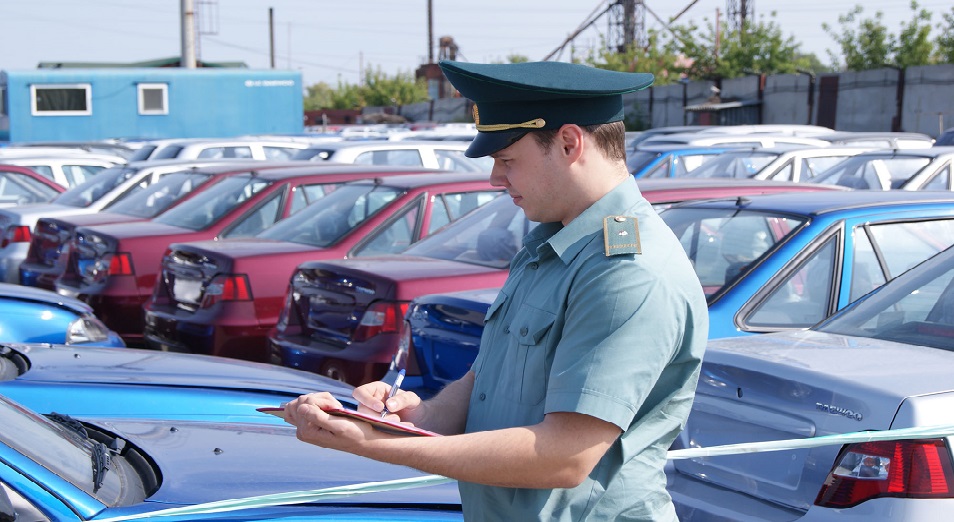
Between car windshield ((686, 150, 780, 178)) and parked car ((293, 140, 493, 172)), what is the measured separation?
8.63 ft

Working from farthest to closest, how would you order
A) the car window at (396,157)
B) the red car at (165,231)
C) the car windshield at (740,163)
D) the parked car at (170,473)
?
the car window at (396,157)
the car windshield at (740,163)
the red car at (165,231)
the parked car at (170,473)

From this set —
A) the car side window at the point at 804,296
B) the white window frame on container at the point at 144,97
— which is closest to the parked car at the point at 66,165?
the car side window at the point at 804,296

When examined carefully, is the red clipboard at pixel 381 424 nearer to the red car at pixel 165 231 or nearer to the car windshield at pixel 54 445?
the car windshield at pixel 54 445

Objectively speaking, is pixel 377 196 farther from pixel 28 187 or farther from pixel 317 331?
pixel 28 187

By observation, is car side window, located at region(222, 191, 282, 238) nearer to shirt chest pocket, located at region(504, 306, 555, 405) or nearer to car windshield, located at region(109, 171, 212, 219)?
car windshield, located at region(109, 171, 212, 219)

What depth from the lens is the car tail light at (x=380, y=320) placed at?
599 cm

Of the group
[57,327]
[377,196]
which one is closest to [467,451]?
[57,327]

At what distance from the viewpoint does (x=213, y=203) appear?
9430 mm

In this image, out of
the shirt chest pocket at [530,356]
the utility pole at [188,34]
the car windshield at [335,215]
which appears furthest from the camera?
the utility pole at [188,34]

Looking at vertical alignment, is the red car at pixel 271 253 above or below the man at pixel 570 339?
below

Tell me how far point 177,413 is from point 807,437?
2.24 metres

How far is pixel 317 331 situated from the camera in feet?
21.2

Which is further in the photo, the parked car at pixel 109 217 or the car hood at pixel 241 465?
the parked car at pixel 109 217

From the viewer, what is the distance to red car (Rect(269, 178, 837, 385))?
237 inches
